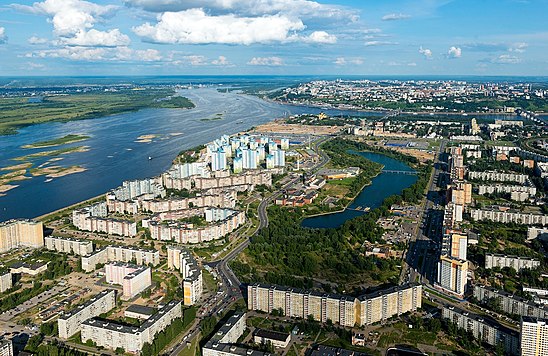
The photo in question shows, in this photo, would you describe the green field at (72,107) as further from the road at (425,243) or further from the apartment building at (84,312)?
the road at (425,243)

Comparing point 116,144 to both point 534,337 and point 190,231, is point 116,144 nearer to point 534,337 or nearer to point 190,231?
point 190,231

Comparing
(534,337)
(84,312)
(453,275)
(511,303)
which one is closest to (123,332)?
(84,312)

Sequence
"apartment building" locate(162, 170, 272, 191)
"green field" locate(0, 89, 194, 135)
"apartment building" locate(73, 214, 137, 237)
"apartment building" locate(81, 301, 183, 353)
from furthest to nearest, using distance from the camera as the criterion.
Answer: "green field" locate(0, 89, 194, 135) < "apartment building" locate(162, 170, 272, 191) < "apartment building" locate(73, 214, 137, 237) < "apartment building" locate(81, 301, 183, 353)

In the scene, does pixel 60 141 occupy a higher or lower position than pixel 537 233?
higher

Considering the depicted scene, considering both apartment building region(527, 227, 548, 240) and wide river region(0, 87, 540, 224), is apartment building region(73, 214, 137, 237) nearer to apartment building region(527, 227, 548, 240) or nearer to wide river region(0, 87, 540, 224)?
wide river region(0, 87, 540, 224)

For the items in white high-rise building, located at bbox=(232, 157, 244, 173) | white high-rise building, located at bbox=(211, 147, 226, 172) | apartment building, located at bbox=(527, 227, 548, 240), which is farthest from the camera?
white high-rise building, located at bbox=(232, 157, 244, 173)

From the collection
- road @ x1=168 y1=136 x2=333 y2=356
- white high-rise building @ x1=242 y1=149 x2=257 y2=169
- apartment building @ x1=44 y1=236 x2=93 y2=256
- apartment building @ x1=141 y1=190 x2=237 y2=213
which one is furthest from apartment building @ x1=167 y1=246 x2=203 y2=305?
white high-rise building @ x1=242 y1=149 x2=257 y2=169
